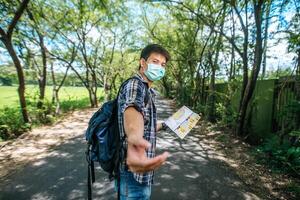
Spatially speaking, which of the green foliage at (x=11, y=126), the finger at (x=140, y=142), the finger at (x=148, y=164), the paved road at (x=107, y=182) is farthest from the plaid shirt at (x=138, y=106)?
the green foliage at (x=11, y=126)

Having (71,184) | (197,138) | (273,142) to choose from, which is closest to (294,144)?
(273,142)

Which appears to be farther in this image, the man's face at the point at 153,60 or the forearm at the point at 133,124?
the man's face at the point at 153,60

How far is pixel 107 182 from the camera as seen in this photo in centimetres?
474

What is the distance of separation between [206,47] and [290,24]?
7675mm

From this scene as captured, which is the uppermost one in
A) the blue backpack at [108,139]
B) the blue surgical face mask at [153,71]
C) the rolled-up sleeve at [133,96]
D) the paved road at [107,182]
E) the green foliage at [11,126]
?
the blue surgical face mask at [153,71]

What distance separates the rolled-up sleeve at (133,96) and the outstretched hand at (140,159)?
0.30 m

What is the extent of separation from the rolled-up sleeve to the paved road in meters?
2.80

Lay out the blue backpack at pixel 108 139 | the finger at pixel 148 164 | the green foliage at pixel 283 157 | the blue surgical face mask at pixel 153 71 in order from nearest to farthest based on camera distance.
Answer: the finger at pixel 148 164
the blue backpack at pixel 108 139
the blue surgical face mask at pixel 153 71
the green foliage at pixel 283 157

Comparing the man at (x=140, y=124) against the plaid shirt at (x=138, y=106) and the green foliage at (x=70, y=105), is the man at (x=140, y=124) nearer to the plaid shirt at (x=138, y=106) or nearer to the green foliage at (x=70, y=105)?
the plaid shirt at (x=138, y=106)

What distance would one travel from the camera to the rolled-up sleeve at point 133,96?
63.5 inches

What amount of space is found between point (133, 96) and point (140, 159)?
53 centimetres

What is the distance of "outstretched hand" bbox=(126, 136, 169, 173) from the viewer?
1.23m

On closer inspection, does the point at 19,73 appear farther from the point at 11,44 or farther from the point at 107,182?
the point at 107,182

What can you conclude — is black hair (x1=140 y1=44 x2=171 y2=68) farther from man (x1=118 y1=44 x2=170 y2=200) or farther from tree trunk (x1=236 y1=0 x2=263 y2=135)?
tree trunk (x1=236 y1=0 x2=263 y2=135)
